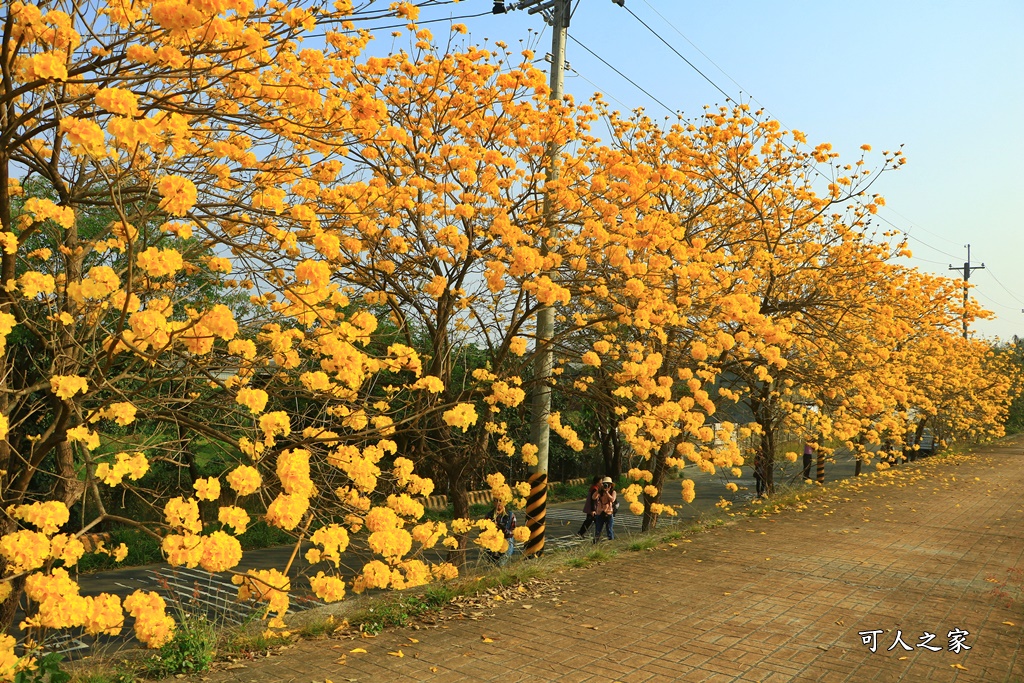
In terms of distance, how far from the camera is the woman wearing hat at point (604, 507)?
42.5ft

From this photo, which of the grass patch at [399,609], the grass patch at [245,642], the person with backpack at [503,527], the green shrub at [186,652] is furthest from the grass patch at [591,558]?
the green shrub at [186,652]

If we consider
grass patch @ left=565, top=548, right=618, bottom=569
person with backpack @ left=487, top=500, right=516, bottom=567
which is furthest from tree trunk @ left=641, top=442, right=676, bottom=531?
person with backpack @ left=487, top=500, right=516, bottom=567

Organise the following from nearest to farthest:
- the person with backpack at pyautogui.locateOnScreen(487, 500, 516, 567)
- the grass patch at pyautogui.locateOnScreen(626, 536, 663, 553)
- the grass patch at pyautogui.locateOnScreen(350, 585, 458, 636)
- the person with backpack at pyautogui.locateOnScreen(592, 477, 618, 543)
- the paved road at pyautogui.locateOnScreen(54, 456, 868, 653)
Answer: the grass patch at pyautogui.locateOnScreen(350, 585, 458, 636) → the paved road at pyautogui.locateOnScreen(54, 456, 868, 653) → the person with backpack at pyautogui.locateOnScreen(487, 500, 516, 567) → the grass patch at pyautogui.locateOnScreen(626, 536, 663, 553) → the person with backpack at pyautogui.locateOnScreen(592, 477, 618, 543)

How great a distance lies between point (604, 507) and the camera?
12.9 m

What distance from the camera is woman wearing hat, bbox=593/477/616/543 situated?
42.5ft

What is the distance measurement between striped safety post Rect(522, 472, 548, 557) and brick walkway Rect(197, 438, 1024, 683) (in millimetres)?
1130

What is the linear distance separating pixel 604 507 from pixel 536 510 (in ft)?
11.0

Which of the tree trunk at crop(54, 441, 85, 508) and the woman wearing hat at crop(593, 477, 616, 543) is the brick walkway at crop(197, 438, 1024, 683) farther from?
the woman wearing hat at crop(593, 477, 616, 543)

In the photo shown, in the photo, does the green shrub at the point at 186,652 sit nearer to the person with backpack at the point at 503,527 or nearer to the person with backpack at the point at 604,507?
the person with backpack at the point at 503,527

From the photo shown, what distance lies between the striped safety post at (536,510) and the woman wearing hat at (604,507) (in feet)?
9.97

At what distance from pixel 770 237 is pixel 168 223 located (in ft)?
31.1

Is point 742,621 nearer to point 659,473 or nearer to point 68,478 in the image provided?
point 659,473

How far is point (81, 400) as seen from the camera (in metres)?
3.92

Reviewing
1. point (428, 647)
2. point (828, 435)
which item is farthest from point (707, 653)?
point (828, 435)
